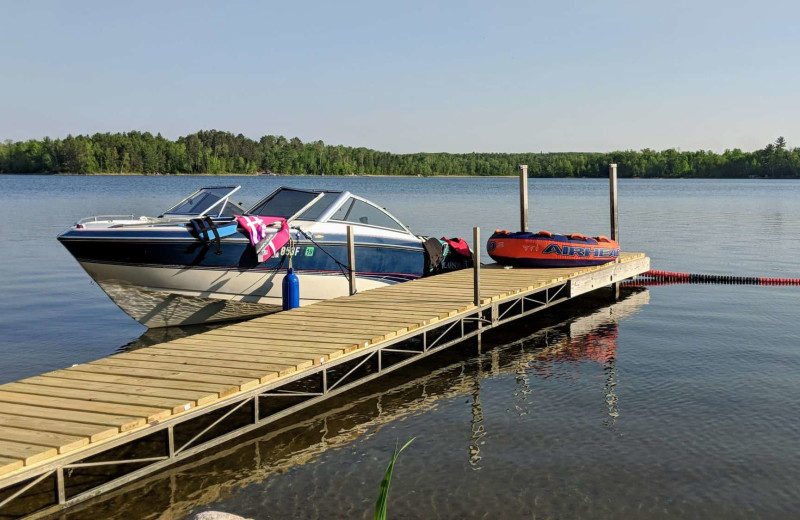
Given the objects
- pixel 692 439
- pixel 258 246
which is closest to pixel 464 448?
pixel 692 439

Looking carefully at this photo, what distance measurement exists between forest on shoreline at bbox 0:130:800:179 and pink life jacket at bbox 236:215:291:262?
452 ft

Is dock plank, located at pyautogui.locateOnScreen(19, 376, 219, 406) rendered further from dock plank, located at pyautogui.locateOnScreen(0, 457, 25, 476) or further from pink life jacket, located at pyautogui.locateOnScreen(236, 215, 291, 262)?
pink life jacket, located at pyautogui.locateOnScreen(236, 215, 291, 262)

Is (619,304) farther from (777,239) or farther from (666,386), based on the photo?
(777,239)

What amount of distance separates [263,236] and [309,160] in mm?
150995

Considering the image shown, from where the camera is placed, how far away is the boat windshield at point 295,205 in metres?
13.0

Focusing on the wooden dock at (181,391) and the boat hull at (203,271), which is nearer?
the wooden dock at (181,391)

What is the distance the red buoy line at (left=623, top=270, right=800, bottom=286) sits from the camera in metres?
18.6

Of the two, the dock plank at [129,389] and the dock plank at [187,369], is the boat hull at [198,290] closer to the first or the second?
the dock plank at [187,369]

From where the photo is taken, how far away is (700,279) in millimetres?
19125

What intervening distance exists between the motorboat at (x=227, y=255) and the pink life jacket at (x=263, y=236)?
0.23ft

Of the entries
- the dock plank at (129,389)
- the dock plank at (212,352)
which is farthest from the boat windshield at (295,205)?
the dock plank at (129,389)

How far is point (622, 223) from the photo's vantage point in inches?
1551

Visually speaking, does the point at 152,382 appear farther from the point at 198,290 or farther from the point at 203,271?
the point at 198,290

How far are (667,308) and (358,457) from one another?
1029 cm
